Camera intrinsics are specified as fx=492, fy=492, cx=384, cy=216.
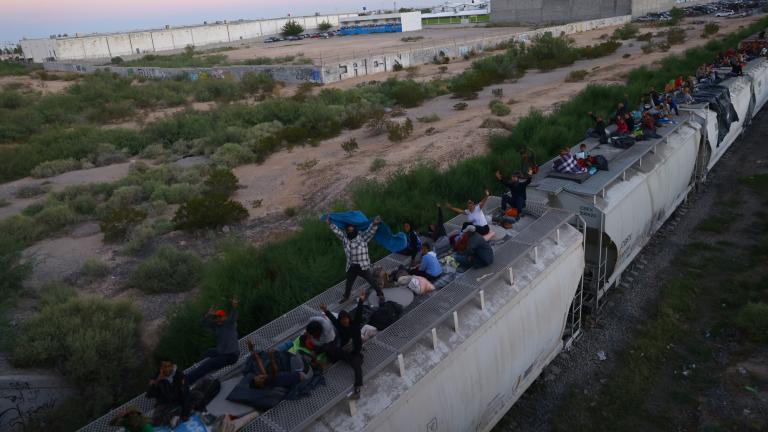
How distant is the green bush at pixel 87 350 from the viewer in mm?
8070

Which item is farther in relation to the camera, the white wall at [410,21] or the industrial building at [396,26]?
the industrial building at [396,26]

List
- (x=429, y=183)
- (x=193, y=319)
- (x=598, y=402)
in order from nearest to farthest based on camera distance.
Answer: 1. (x=598, y=402)
2. (x=193, y=319)
3. (x=429, y=183)

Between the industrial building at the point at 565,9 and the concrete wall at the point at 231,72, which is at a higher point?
the industrial building at the point at 565,9

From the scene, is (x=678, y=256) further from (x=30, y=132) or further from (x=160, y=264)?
(x=30, y=132)

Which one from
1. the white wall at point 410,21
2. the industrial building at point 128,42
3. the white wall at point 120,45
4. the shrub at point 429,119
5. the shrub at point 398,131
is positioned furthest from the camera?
the white wall at point 410,21

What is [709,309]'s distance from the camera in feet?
31.5

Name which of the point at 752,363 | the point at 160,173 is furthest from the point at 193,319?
the point at 160,173

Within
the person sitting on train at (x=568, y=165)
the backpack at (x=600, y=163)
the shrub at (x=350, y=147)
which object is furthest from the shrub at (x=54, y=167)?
the backpack at (x=600, y=163)

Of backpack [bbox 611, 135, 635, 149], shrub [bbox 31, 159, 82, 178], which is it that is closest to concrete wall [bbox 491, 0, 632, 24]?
shrub [bbox 31, 159, 82, 178]

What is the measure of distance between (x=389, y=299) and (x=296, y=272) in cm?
366

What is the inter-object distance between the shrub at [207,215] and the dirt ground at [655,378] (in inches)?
417

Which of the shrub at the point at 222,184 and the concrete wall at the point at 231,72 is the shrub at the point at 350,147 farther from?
the concrete wall at the point at 231,72

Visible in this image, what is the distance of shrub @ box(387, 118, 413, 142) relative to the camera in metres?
23.0

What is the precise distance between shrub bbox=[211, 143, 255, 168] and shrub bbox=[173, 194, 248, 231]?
6.97m
